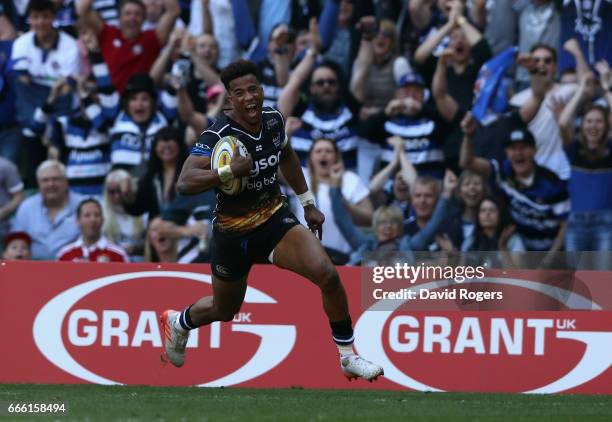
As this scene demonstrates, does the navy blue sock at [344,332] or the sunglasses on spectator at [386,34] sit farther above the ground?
the sunglasses on spectator at [386,34]

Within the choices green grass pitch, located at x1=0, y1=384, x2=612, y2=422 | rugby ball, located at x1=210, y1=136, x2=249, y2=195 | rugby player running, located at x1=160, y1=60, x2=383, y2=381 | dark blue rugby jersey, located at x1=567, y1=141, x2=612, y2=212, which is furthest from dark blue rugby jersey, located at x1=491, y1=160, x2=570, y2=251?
rugby ball, located at x1=210, y1=136, x2=249, y2=195

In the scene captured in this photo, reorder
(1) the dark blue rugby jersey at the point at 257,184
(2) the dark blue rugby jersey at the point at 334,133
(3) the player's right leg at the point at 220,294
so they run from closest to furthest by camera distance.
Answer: (1) the dark blue rugby jersey at the point at 257,184 < (3) the player's right leg at the point at 220,294 < (2) the dark blue rugby jersey at the point at 334,133

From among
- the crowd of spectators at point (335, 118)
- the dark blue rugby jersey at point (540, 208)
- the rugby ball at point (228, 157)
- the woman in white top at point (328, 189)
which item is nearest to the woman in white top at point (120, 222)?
the crowd of spectators at point (335, 118)

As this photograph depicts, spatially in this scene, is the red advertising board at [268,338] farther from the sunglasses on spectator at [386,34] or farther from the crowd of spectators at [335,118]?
the sunglasses on spectator at [386,34]

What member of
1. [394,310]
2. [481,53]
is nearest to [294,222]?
[394,310]

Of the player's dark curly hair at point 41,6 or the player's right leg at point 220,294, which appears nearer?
the player's right leg at point 220,294

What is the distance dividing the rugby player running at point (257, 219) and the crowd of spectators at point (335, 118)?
4158 mm

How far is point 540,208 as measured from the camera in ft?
45.2

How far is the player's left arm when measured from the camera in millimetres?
9734

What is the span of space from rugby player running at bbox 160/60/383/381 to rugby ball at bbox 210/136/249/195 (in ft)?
0.18

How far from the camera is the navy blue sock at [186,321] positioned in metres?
10.2

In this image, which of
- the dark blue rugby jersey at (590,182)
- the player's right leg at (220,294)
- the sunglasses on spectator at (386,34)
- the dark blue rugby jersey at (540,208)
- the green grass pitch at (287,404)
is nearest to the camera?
the green grass pitch at (287,404)

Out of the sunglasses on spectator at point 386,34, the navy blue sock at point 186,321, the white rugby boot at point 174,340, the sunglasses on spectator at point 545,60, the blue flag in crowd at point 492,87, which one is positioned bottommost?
the white rugby boot at point 174,340

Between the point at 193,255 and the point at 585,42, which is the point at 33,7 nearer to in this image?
the point at 193,255
